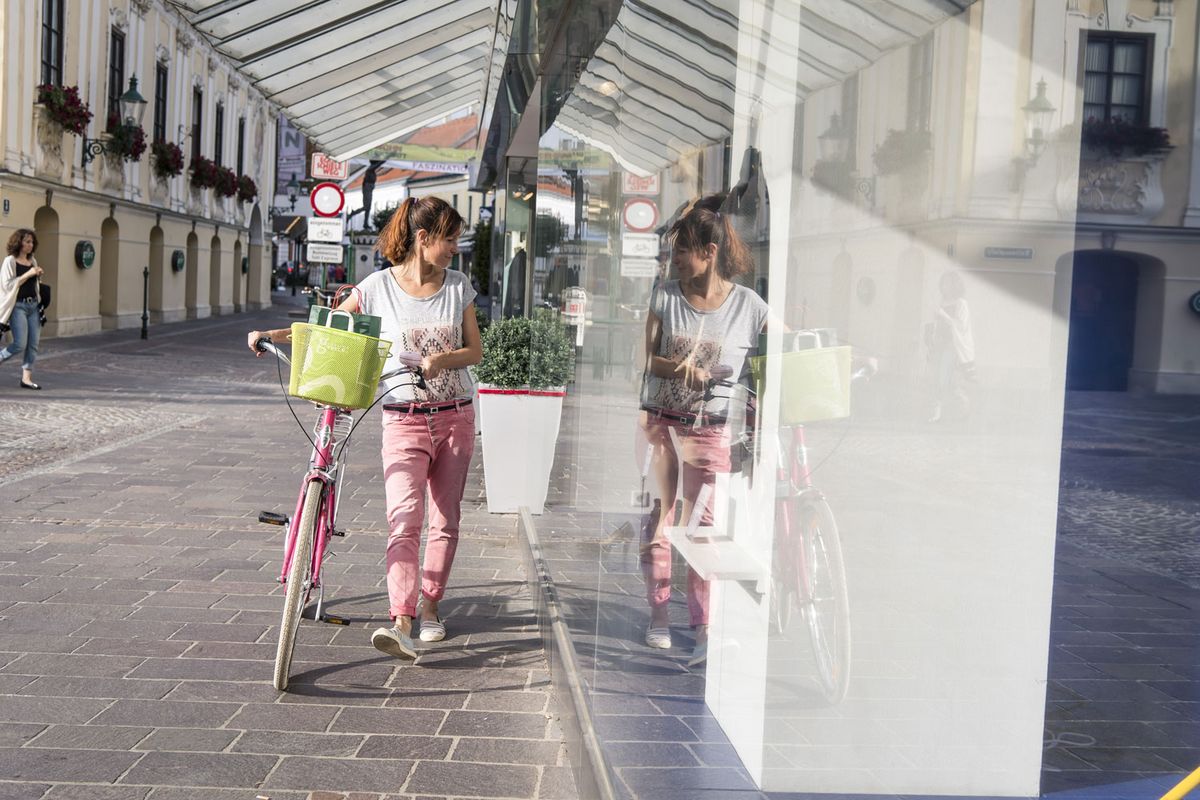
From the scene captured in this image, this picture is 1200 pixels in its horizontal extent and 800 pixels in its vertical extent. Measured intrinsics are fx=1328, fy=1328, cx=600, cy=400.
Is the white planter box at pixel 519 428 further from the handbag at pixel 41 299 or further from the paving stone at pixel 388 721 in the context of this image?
the handbag at pixel 41 299

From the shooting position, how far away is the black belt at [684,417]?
2688mm

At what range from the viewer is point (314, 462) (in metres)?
4.93

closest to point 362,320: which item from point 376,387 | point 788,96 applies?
point 376,387

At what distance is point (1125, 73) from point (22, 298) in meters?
15.0

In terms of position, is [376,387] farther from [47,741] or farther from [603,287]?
[47,741]

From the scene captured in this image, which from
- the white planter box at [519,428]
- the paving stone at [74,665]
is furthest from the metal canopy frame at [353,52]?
the paving stone at [74,665]

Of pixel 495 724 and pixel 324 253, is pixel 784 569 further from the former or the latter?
pixel 324 253

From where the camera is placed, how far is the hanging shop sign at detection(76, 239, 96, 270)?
24.1 m

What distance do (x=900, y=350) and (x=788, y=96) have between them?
55 centimetres

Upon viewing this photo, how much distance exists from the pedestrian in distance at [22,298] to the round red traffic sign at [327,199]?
498 centimetres

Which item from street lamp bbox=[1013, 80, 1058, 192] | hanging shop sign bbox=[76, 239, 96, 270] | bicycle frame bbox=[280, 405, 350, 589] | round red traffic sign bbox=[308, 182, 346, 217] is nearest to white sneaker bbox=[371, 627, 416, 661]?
bicycle frame bbox=[280, 405, 350, 589]

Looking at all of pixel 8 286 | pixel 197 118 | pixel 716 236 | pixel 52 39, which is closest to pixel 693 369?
pixel 716 236

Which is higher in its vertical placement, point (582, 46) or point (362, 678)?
point (582, 46)

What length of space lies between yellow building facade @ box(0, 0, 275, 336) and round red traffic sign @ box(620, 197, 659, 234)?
1318 cm
